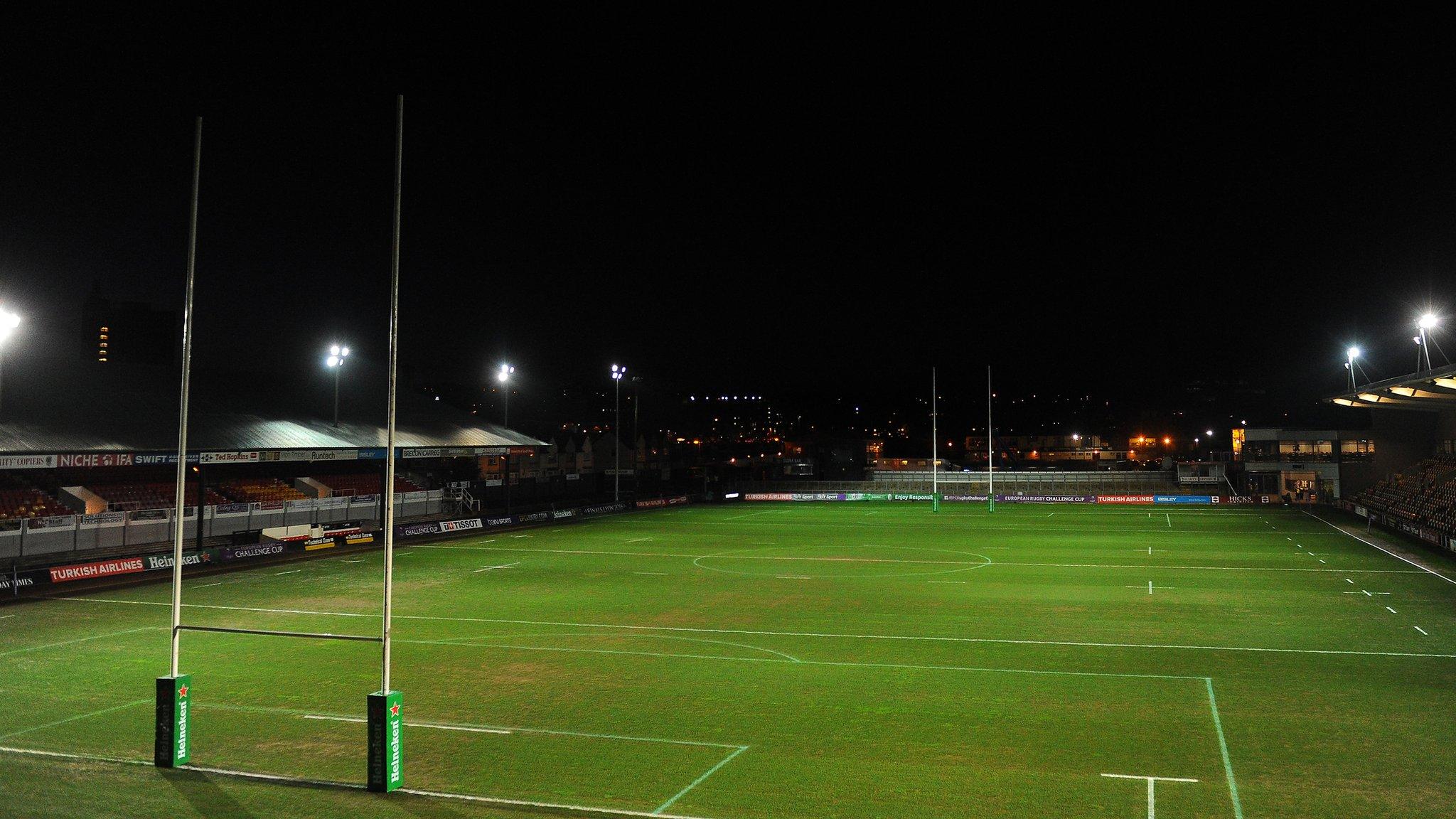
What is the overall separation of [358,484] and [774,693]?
4324 centimetres

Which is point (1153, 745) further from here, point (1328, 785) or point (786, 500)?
point (786, 500)

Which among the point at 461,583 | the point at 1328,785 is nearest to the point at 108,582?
the point at 461,583

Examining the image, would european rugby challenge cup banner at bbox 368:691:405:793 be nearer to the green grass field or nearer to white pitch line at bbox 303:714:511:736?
the green grass field

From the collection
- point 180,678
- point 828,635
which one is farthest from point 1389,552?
point 180,678

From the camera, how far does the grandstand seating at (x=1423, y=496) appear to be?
139 feet

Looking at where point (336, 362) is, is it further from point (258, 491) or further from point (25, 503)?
point (25, 503)

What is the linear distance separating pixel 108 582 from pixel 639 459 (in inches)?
2776

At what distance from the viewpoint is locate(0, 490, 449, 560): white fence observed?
30484 millimetres

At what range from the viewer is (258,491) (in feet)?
151

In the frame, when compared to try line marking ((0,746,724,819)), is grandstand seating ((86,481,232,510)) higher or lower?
higher

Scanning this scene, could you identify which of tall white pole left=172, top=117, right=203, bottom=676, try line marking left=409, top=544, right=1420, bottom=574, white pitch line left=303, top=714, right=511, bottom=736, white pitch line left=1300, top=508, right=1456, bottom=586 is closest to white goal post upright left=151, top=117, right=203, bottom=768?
tall white pole left=172, top=117, right=203, bottom=676

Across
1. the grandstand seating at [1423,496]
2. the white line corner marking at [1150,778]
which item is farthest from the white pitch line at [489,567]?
the grandstand seating at [1423,496]

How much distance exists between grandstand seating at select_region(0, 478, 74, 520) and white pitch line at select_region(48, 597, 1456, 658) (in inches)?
491

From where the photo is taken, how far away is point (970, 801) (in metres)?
10.4
